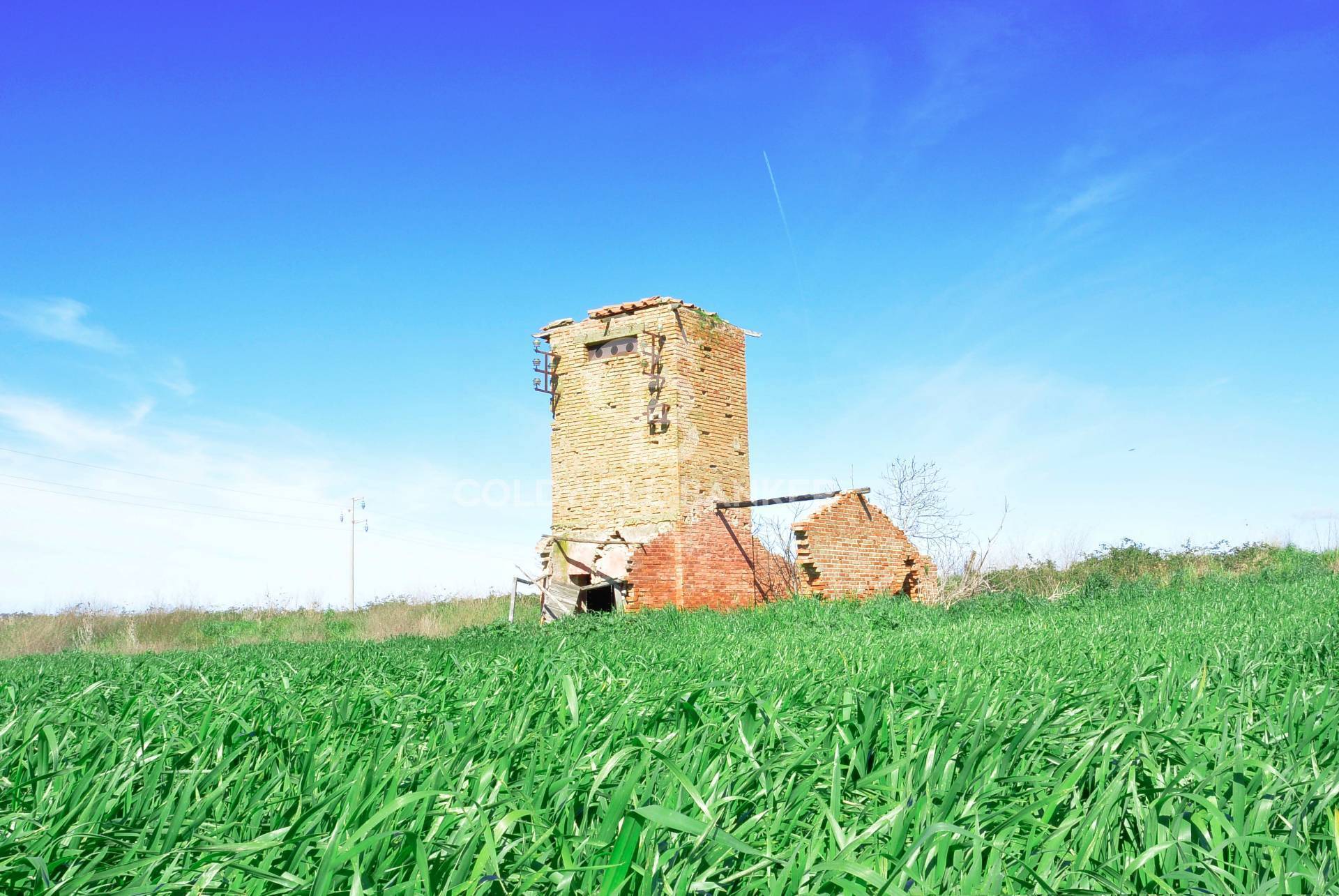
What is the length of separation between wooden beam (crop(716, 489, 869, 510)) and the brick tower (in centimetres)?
20

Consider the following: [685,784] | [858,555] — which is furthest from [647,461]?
[685,784]

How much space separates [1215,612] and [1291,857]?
8.53m

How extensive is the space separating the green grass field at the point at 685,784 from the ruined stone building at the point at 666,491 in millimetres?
14032

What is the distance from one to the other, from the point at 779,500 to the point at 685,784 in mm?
16825

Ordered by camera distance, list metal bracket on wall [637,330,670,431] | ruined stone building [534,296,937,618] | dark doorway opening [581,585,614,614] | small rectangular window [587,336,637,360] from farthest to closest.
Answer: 1. dark doorway opening [581,585,614,614]
2. small rectangular window [587,336,637,360]
3. metal bracket on wall [637,330,670,431]
4. ruined stone building [534,296,937,618]

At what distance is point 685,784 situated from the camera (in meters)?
1.87

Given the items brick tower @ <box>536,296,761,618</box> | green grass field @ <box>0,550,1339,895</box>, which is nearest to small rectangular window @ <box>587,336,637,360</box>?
Result: brick tower @ <box>536,296,761,618</box>

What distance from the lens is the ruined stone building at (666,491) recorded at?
18391 mm

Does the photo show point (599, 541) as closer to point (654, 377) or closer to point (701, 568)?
point (701, 568)

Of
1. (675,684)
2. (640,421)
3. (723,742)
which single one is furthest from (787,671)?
(640,421)

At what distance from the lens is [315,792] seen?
2.02m

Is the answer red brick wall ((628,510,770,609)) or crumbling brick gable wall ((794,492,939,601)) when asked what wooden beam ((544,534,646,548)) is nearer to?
red brick wall ((628,510,770,609))

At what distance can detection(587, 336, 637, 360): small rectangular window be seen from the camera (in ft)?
64.6

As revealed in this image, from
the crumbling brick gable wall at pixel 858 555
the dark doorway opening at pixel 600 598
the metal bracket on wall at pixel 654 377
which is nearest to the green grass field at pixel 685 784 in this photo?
the crumbling brick gable wall at pixel 858 555
